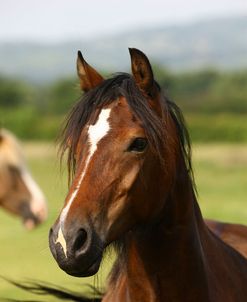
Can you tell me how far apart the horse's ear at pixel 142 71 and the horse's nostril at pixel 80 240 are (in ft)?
2.70

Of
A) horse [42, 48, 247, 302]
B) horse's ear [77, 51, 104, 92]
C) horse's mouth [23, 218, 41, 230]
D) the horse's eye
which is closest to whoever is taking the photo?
horse [42, 48, 247, 302]

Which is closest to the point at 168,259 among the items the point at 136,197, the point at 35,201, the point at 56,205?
the point at 136,197

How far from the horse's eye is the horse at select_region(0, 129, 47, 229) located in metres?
9.42

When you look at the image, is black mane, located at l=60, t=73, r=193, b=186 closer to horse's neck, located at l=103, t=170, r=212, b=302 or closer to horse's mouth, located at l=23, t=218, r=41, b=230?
horse's neck, located at l=103, t=170, r=212, b=302

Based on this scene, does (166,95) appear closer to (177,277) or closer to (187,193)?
(187,193)

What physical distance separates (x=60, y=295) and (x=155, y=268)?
1308 millimetres

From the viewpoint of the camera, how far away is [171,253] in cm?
415

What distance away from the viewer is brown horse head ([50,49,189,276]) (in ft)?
11.9

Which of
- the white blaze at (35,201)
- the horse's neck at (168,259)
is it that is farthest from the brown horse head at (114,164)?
the white blaze at (35,201)

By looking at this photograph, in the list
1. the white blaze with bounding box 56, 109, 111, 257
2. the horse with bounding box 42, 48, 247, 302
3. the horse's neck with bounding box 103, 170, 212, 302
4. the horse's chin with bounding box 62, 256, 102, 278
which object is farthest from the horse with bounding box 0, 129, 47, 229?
the horse's chin with bounding box 62, 256, 102, 278

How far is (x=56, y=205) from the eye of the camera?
21.7 metres

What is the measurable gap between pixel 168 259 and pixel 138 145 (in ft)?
2.05

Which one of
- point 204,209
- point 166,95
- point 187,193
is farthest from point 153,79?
point 204,209

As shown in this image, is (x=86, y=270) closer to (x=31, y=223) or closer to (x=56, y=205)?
(x=31, y=223)
